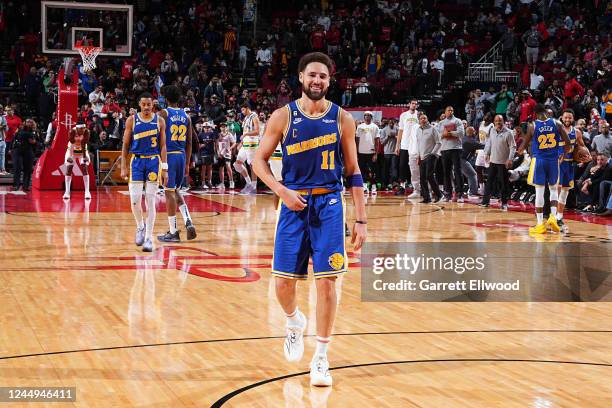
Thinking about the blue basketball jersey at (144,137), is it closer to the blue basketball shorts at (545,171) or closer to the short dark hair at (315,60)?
the short dark hair at (315,60)

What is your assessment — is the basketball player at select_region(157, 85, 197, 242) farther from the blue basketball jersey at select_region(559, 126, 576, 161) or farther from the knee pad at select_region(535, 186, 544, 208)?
the blue basketball jersey at select_region(559, 126, 576, 161)

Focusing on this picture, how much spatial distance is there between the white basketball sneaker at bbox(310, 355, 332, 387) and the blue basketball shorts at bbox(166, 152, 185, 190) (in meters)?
6.82

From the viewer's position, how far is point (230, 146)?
73.4 feet

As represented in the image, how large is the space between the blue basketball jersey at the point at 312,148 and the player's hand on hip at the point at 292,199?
0.15 metres

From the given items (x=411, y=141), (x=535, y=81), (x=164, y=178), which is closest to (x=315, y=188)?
(x=164, y=178)

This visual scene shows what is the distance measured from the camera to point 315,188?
5.59m

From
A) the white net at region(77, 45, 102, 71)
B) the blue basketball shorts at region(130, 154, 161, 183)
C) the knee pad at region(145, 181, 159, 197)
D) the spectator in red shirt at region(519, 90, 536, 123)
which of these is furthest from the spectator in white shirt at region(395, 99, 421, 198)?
the blue basketball shorts at region(130, 154, 161, 183)

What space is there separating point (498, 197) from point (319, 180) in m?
15.5

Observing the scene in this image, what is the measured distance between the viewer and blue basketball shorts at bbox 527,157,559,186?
44.8ft

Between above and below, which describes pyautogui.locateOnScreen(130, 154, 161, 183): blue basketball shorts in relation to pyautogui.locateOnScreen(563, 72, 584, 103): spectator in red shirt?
below

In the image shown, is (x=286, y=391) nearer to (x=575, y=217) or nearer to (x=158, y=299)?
(x=158, y=299)

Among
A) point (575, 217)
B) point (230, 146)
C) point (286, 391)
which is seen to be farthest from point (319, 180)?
point (230, 146)

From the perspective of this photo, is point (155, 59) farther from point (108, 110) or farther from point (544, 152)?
point (544, 152)

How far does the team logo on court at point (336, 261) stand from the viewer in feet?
18.0
